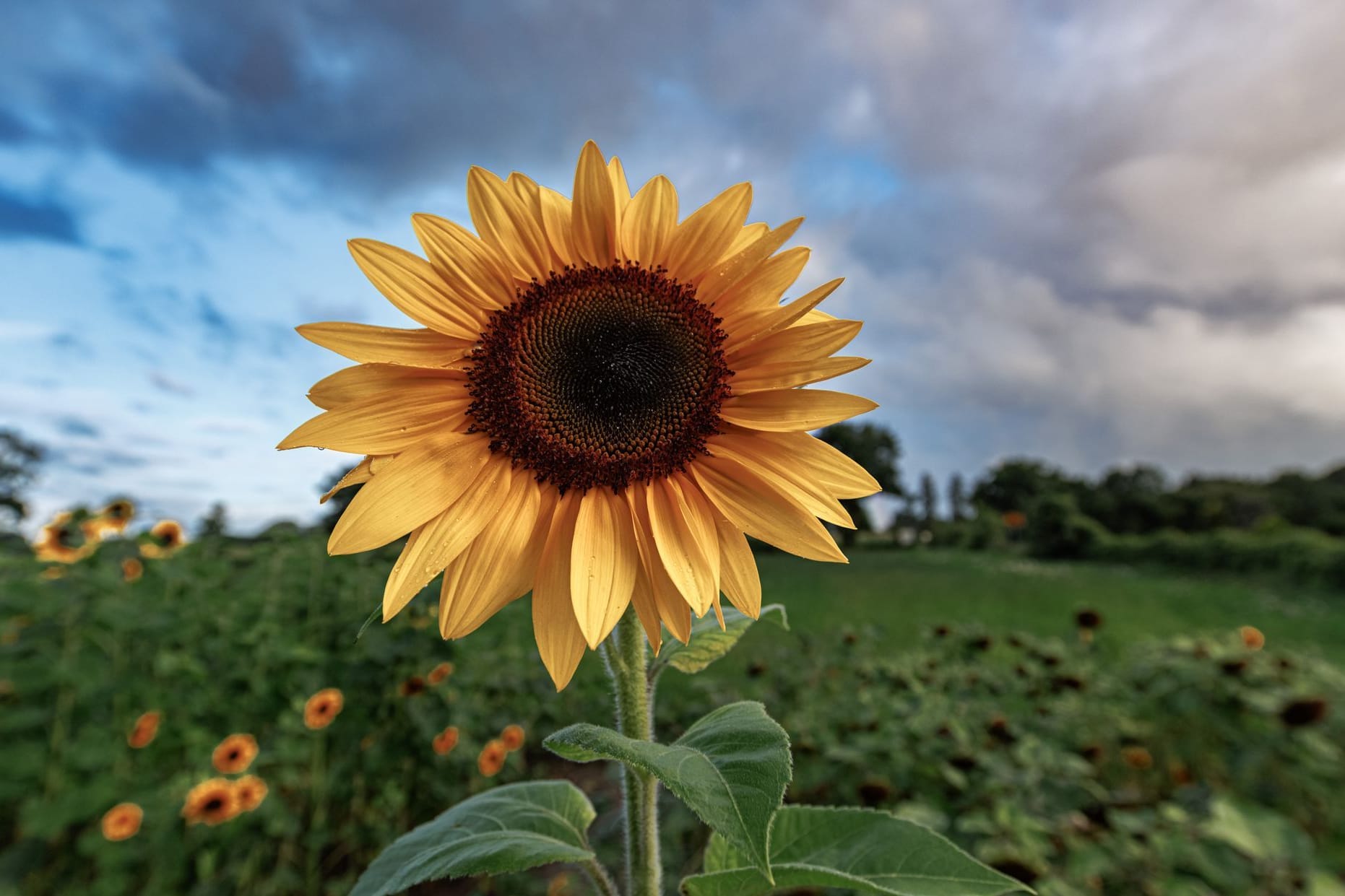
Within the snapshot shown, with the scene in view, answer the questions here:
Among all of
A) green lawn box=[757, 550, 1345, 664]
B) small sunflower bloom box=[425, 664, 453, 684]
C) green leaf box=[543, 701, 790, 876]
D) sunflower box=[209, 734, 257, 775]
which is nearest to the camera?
green leaf box=[543, 701, 790, 876]

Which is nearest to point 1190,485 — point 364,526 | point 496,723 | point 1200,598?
point 1200,598

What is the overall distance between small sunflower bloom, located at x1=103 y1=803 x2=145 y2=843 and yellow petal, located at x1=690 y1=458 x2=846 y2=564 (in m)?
3.88

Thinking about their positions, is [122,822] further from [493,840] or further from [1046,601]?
[1046,601]

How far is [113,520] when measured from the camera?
5.14 m

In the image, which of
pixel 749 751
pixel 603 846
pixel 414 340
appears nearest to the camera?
pixel 749 751

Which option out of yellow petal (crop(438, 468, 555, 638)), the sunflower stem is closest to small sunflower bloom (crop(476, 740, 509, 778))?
the sunflower stem

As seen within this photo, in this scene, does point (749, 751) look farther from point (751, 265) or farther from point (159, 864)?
point (159, 864)

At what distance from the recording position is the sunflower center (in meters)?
1.40

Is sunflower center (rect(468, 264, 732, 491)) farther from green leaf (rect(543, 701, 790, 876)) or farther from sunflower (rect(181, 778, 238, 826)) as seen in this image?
sunflower (rect(181, 778, 238, 826))

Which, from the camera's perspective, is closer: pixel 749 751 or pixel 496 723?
pixel 749 751

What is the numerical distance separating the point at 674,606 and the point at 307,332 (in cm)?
77

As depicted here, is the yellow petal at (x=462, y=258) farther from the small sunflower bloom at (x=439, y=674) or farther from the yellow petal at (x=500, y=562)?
the small sunflower bloom at (x=439, y=674)

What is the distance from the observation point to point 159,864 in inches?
145

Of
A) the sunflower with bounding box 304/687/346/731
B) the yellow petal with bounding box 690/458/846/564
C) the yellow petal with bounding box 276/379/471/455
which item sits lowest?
the sunflower with bounding box 304/687/346/731
